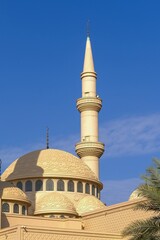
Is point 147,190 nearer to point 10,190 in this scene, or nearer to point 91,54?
point 10,190

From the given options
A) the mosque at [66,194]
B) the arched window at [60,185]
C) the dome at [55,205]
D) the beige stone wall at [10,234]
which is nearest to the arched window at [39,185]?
the mosque at [66,194]

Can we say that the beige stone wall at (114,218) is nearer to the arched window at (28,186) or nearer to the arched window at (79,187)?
the arched window at (79,187)

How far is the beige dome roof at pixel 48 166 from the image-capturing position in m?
47.8

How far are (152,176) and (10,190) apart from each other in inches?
724

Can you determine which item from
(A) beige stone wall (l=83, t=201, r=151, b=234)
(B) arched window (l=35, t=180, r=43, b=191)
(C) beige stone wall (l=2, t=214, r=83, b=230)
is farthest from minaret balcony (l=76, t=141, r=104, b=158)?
(C) beige stone wall (l=2, t=214, r=83, b=230)

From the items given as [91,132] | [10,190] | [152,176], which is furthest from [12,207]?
[152,176]

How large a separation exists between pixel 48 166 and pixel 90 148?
239 inches

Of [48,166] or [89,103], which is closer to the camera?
[48,166]

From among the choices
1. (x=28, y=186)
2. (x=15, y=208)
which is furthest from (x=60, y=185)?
(x=15, y=208)

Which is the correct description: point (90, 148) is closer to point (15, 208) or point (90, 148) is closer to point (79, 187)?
point (79, 187)

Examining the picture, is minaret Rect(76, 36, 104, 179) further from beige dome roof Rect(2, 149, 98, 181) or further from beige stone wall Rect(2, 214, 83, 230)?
beige stone wall Rect(2, 214, 83, 230)

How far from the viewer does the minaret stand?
53.4m

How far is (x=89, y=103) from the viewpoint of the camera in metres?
54.4

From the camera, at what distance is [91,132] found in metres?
54.2
